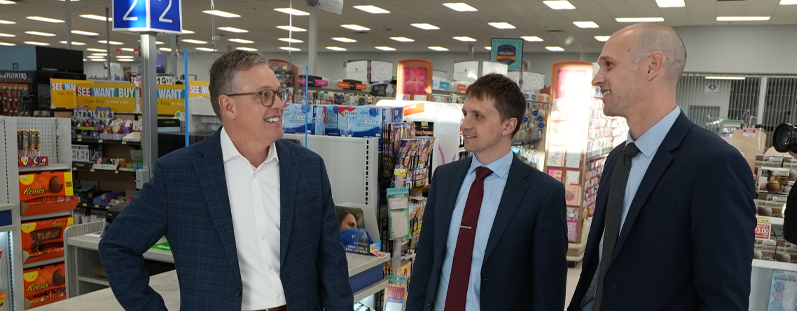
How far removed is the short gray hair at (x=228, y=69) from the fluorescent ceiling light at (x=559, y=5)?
1142 cm

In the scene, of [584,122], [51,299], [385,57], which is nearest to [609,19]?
[584,122]

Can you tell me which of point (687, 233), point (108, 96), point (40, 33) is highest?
point (40, 33)

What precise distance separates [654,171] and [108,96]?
8383 mm

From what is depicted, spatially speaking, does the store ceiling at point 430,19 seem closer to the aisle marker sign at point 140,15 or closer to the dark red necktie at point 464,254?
A: the aisle marker sign at point 140,15

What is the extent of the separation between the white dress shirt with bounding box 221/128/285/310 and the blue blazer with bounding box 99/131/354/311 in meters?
0.05

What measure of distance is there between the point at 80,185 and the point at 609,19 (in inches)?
474

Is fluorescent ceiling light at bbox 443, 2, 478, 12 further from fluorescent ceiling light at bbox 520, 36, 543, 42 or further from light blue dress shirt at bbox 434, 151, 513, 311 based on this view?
light blue dress shirt at bbox 434, 151, 513, 311

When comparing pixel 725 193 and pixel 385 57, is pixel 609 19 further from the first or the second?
pixel 725 193

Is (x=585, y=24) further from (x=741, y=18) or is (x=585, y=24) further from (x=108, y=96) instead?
(x=108, y=96)

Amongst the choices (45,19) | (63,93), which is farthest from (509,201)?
(45,19)

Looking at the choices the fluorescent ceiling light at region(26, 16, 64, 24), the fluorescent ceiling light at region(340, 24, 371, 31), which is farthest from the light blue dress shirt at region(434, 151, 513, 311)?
the fluorescent ceiling light at region(26, 16, 64, 24)

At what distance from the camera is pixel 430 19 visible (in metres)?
15.1

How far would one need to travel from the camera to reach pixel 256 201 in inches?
69.3

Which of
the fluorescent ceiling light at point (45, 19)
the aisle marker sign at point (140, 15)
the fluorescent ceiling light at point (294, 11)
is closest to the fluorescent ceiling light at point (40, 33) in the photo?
the fluorescent ceiling light at point (45, 19)
